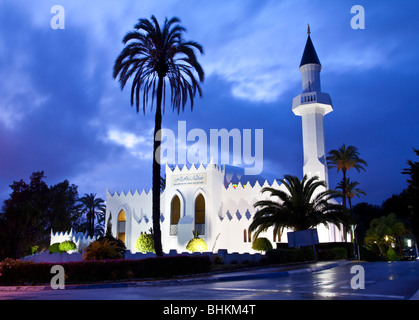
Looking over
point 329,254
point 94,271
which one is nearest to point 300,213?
point 329,254

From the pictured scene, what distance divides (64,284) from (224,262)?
1175cm

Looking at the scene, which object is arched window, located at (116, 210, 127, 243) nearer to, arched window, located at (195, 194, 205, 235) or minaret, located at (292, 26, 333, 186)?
arched window, located at (195, 194, 205, 235)

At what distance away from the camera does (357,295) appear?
30.2 ft

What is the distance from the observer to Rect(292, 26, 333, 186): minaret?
1428 inches

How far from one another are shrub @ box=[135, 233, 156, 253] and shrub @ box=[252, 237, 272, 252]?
930 cm

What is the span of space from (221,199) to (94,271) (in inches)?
847

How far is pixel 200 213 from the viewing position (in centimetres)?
3694

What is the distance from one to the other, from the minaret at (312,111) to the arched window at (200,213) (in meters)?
9.45

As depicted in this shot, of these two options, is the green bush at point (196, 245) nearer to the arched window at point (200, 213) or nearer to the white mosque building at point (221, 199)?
the white mosque building at point (221, 199)

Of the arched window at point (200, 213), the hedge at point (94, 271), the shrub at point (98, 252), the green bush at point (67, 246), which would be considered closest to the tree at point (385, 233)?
the arched window at point (200, 213)

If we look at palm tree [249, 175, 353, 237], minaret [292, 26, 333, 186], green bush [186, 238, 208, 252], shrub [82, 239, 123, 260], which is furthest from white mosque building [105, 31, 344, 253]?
shrub [82, 239, 123, 260]

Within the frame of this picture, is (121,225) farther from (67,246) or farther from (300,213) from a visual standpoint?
(300,213)

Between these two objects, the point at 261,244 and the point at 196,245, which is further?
the point at 196,245
